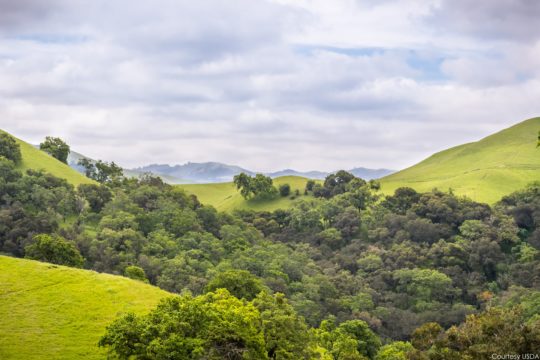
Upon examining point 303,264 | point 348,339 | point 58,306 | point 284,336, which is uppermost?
point 58,306

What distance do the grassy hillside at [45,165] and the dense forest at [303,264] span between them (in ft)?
21.5

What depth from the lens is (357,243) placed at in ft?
486

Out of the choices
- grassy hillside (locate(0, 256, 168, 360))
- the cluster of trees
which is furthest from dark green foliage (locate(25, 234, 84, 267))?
the cluster of trees

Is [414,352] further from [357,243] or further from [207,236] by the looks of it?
[357,243]

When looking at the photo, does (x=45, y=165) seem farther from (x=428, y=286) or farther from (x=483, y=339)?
(x=483, y=339)

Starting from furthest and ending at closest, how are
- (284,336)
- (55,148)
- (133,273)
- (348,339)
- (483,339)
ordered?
(55,148) < (133,273) < (348,339) < (284,336) < (483,339)

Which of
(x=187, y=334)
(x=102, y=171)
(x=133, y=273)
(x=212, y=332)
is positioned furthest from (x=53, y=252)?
(x=102, y=171)

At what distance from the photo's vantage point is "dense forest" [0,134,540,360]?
41656 mm

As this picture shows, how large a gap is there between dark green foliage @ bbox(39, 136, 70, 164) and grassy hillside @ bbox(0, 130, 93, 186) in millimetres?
15676

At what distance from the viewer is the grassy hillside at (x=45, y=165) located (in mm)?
155000

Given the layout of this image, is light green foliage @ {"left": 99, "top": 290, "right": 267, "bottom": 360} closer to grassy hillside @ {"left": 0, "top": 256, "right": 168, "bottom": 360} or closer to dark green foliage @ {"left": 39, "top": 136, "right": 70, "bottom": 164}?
grassy hillside @ {"left": 0, "top": 256, "right": 168, "bottom": 360}

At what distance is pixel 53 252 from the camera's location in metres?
79.4

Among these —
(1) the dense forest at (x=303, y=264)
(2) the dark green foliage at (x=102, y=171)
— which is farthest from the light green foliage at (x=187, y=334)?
(2) the dark green foliage at (x=102, y=171)

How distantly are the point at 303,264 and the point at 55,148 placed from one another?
10620 centimetres
